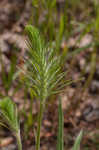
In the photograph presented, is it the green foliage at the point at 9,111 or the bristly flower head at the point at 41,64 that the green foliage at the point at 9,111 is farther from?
the bristly flower head at the point at 41,64

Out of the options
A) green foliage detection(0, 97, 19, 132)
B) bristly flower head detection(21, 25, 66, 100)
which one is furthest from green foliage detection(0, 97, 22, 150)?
bristly flower head detection(21, 25, 66, 100)

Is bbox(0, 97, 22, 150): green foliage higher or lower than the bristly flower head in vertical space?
lower

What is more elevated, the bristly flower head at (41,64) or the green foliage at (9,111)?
the bristly flower head at (41,64)

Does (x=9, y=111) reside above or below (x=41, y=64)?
below

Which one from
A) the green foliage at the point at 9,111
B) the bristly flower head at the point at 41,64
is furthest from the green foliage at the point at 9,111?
the bristly flower head at the point at 41,64

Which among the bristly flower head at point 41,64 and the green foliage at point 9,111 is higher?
the bristly flower head at point 41,64

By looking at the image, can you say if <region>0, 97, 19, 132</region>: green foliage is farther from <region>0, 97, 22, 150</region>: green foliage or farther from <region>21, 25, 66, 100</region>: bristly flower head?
<region>21, 25, 66, 100</region>: bristly flower head

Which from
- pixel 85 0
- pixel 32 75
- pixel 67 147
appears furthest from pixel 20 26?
pixel 32 75

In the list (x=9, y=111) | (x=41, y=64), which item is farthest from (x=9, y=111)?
(x=41, y=64)

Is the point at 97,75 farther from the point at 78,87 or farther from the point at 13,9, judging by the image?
the point at 13,9

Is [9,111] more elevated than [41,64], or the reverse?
[41,64]

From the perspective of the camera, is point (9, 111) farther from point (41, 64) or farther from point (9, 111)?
point (41, 64)
